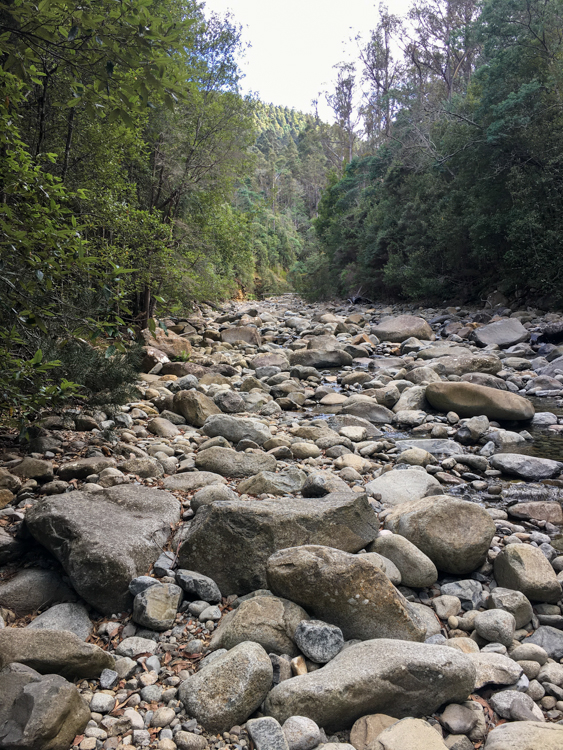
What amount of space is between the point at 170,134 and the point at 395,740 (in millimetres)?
11994

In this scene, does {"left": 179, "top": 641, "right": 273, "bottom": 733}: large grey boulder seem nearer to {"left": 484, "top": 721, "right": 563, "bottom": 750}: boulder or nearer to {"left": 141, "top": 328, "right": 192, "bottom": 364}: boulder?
{"left": 484, "top": 721, "right": 563, "bottom": 750}: boulder

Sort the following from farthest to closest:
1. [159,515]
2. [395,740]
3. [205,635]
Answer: [159,515] → [205,635] → [395,740]

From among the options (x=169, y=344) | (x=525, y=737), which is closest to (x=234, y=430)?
(x=525, y=737)

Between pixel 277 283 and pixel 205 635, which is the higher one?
pixel 277 283

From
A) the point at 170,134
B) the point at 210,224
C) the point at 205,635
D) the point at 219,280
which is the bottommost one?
the point at 205,635

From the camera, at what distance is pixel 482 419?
21.6 feet

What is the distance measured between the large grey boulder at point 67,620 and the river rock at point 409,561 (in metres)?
1.81

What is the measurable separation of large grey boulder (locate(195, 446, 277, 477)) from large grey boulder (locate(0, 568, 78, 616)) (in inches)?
76.9

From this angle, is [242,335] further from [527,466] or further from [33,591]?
[33,591]

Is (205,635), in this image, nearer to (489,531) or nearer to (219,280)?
(489,531)

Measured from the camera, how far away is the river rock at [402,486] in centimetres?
448

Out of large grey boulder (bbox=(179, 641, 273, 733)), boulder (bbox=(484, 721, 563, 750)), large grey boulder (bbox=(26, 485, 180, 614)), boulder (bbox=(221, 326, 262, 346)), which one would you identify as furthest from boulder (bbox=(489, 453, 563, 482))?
boulder (bbox=(221, 326, 262, 346))

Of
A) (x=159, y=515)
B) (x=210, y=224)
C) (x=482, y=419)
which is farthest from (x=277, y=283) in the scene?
(x=159, y=515)

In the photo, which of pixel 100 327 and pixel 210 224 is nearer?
pixel 100 327
